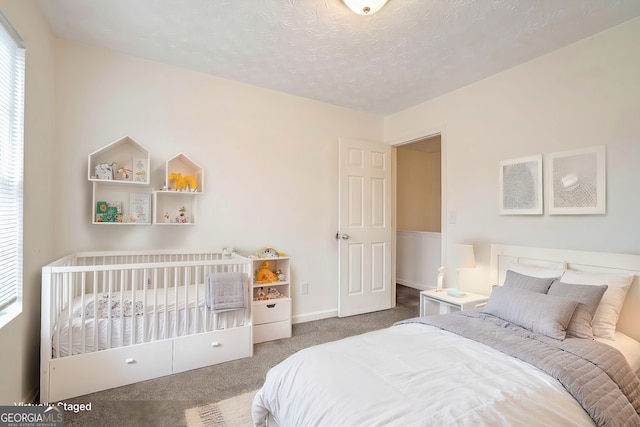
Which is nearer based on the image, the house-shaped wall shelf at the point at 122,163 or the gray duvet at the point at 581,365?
the gray duvet at the point at 581,365

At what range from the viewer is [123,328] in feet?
7.07

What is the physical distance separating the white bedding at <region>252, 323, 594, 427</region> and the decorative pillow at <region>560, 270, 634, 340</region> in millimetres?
882

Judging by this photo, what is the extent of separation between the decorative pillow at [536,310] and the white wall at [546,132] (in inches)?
32.3

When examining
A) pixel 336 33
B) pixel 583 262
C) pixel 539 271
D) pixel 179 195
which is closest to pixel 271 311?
pixel 179 195

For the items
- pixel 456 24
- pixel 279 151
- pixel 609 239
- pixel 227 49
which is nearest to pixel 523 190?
pixel 609 239

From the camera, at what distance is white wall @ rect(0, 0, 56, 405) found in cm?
167

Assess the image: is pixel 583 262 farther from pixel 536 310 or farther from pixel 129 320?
pixel 129 320

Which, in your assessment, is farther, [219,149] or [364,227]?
[364,227]

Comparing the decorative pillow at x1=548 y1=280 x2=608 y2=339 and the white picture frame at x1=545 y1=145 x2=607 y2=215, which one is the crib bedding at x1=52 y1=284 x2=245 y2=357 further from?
the white picture frame at x1=545 y1=145 x2=607 y2=215

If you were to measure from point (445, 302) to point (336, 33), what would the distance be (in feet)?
7.88

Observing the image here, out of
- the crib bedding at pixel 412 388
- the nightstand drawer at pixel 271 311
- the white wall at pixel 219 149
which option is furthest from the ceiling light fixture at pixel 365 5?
the nightstand drawer at pixel 271 311

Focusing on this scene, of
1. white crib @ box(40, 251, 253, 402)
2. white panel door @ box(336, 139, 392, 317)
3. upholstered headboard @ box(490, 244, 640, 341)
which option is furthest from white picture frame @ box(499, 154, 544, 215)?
white crib @ box(40, 251, 253, 402)

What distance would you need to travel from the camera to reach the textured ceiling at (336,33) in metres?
1.95

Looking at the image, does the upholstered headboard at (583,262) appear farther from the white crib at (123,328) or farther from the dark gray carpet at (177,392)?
the white crib at (123,328)
